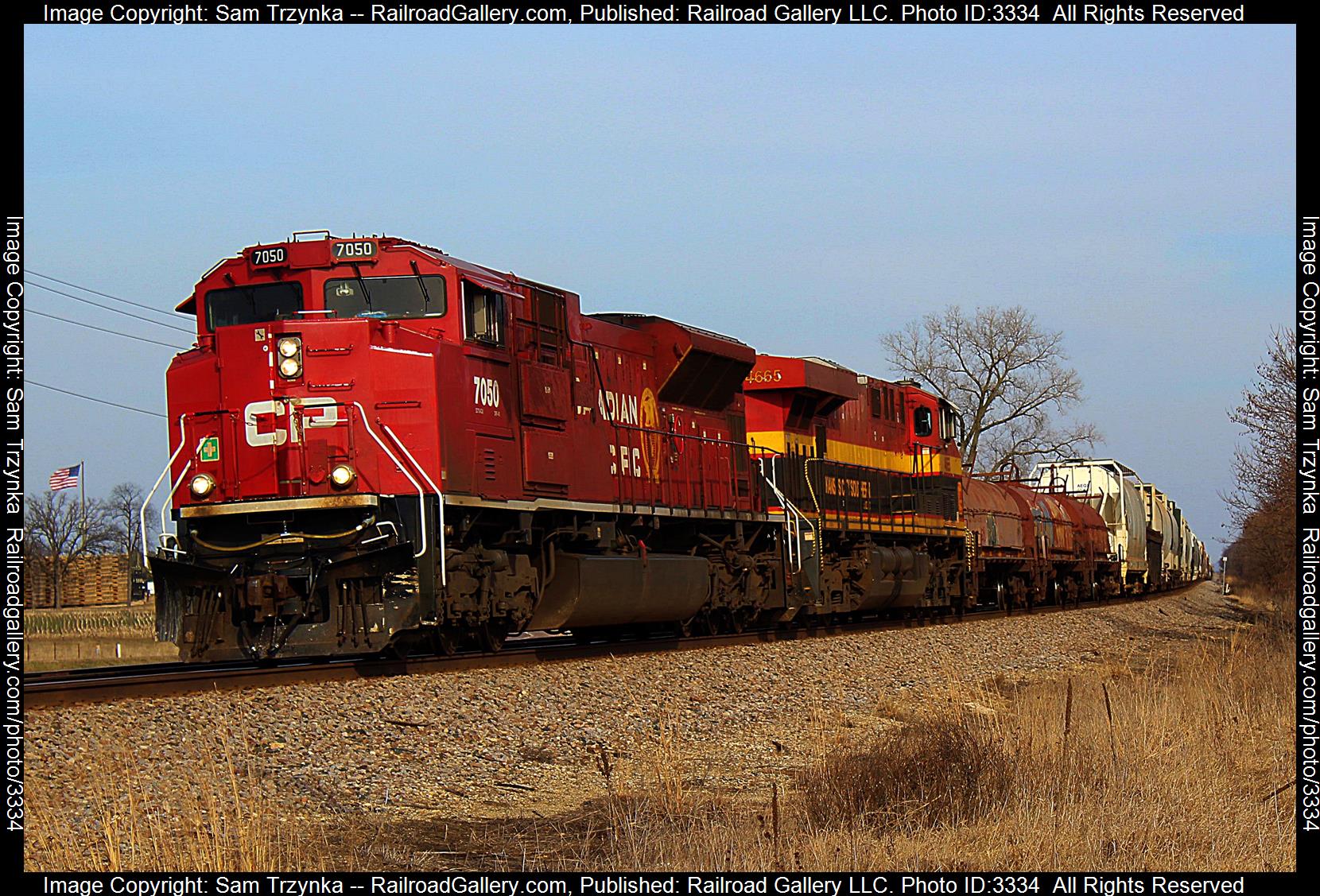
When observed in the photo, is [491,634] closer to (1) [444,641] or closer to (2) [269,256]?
(1) [444,641]

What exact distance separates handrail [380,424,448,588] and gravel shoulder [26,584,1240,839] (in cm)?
87

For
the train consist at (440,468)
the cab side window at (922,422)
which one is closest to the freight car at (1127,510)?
the cab side window at (922,422)

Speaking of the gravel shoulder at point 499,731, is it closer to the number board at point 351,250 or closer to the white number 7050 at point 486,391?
the white number 7050 at point 486,391

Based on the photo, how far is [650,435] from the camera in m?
16.5

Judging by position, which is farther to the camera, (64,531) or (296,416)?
(64,531)

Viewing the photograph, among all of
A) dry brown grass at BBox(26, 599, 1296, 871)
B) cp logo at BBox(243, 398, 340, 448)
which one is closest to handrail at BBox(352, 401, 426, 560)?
cp logo at BBox(243, 398, 340, 448)

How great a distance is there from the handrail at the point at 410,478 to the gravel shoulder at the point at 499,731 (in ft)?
3.90

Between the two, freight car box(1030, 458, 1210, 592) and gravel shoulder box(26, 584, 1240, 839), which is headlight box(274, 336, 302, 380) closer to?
gravel shoulder box(26, 584, 1240, 839)

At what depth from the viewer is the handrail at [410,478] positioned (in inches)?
471

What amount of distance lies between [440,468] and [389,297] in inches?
70.4

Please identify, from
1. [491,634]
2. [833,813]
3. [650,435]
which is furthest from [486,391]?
[833,813]
